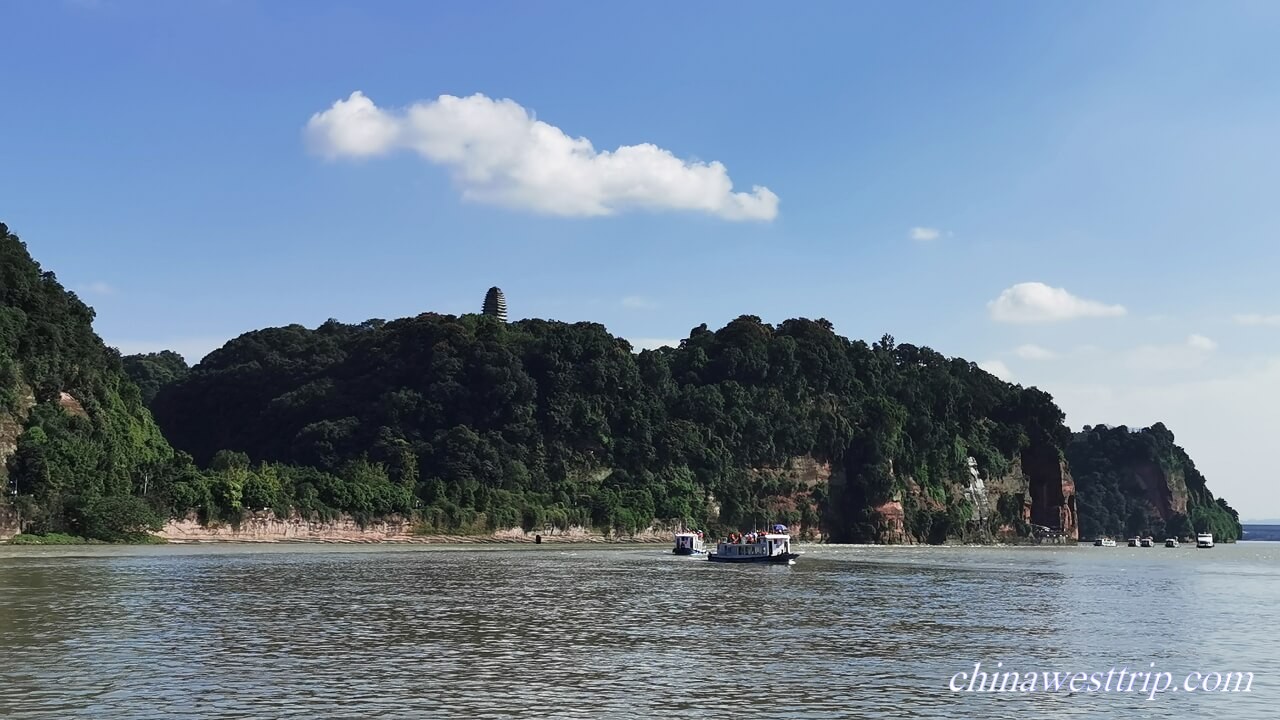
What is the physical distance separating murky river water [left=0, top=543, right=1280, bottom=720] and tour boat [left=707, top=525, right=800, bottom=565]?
2917cm

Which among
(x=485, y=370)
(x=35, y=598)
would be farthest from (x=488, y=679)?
(x=485, y=370)

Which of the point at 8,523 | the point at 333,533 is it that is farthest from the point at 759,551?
the point at 8,523

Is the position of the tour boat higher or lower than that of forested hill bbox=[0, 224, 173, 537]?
lower

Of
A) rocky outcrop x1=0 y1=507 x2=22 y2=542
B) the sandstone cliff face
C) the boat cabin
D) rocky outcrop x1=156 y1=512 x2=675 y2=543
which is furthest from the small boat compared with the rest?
the sandstone cliff face

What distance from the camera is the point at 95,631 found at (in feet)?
123

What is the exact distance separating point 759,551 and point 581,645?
67511 millimetres

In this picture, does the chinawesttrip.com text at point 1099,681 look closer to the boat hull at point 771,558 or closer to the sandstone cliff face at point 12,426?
the boat hull at point 771,558

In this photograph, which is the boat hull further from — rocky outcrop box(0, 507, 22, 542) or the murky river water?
rocky outcrop box(0, 507, 22, 542)

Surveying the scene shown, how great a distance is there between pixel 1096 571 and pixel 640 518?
8432 cm

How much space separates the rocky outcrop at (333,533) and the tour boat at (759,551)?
164 feet

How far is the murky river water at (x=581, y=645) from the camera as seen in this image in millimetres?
26703

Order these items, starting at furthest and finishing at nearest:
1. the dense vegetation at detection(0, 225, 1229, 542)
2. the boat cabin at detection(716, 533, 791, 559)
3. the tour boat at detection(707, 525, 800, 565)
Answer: the dense vegetation at detection(0, 225, 1229, 542)
the boat cabin at detection(716, 533, 791, 559)
the tour boat at detection(707, 525, 800, 565)

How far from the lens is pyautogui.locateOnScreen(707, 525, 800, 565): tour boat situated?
10151 centimetres

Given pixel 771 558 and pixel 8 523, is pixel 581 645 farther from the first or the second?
pixel 8 523
